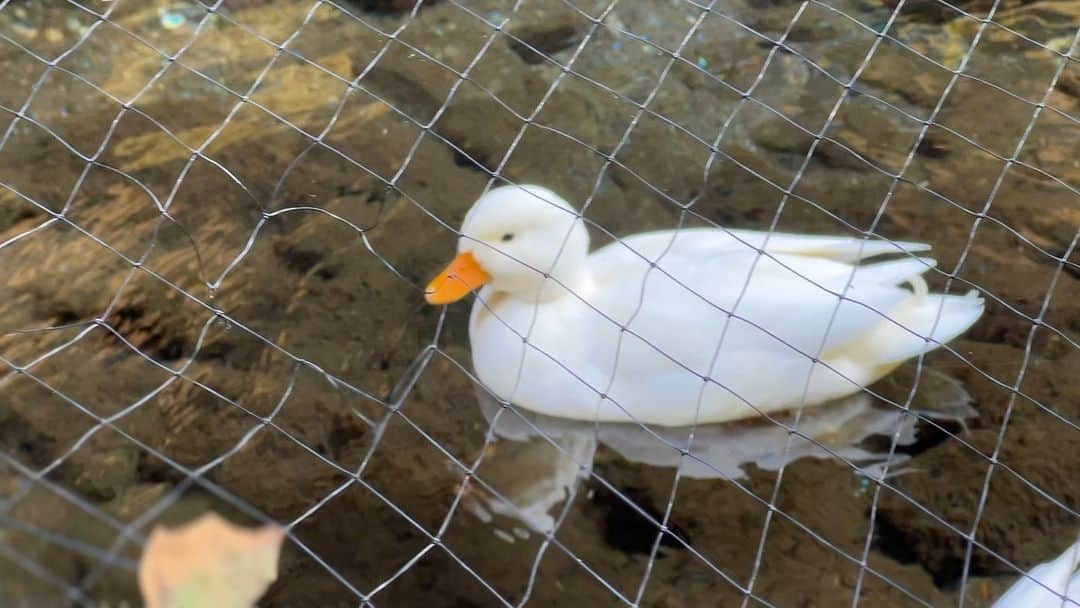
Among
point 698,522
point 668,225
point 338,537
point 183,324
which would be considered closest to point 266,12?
point 183,324

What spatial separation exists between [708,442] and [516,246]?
38 cm

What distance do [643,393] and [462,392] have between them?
0.28 m

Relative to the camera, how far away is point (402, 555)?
1.40 meters

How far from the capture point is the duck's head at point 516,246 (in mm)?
1475

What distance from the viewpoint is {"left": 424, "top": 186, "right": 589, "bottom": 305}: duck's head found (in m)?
1.47

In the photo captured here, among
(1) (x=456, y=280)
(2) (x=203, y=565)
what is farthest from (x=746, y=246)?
(2) (x=203, y=565)

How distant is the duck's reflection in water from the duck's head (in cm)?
17

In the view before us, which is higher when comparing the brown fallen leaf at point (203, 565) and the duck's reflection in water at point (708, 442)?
the brown fallen leaf at point (203, 565)

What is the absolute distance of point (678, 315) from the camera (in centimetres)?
143

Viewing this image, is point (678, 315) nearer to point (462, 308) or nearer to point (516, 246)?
A: point (516, 246)

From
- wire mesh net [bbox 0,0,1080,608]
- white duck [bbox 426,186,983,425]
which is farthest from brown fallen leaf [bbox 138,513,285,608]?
white duck [bbox 426,186,983,425]

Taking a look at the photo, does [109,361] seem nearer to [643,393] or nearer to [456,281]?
[456,281]

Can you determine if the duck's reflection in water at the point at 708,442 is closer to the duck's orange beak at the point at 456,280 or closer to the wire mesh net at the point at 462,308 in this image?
the wire mesh net at the point at 462,308

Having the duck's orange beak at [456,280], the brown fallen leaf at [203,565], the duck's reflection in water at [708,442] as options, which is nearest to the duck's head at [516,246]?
the duck's orange beak at [456,280]
